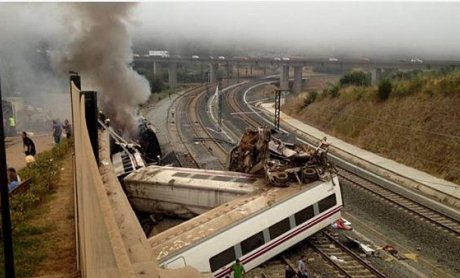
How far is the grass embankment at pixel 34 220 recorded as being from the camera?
380 inches

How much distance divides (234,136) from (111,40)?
11.7m

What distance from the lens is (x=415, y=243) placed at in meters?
16.3

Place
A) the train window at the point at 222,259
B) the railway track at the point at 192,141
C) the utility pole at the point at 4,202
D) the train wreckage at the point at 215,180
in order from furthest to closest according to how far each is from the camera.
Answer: the railway track at the point at 192,141 < the train wreckage at the point at 215,180 < the train window at the point at 222,259 < the utility pole at the point at 4,202

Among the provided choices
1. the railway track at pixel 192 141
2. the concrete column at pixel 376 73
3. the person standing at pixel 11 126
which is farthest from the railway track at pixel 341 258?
the concrete column at pixel 376 73

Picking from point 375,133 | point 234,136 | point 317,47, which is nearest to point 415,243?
point 375,133

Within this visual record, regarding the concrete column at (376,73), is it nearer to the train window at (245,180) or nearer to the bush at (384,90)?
the bush at (384,90)

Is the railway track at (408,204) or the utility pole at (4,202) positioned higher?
the utility pole at (4,202)

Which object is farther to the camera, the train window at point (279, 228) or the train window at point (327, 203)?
the train window at point (327, 203)

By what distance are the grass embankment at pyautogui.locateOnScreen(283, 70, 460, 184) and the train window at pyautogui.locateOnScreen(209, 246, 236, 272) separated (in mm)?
14831

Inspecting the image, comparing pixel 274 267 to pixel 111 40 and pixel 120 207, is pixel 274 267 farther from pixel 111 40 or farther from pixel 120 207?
pixel 111 40

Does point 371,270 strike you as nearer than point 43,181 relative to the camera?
Yes

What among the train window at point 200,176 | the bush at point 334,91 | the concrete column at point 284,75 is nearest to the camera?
the train window at point 200,176

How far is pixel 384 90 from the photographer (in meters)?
36.2

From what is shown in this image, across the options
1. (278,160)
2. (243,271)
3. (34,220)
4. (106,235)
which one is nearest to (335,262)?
(243,271)
